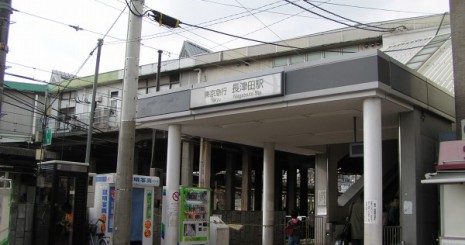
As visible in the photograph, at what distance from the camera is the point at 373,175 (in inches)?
438

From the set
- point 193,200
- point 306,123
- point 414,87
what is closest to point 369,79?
point 414,87

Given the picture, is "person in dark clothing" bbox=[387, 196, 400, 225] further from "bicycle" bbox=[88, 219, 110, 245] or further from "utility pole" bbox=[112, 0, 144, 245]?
"bicycle" bbox=[88, 219, 110, 245]

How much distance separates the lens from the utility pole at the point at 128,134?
35.6ft

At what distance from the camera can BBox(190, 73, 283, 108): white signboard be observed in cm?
1274

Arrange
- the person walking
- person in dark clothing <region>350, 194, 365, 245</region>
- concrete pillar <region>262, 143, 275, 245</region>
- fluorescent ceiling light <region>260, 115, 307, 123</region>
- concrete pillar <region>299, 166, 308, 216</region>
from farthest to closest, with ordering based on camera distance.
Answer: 1. concrete pillar <region>299, 166, 308, 216</region>
2. concrete pillar <region>262, 143, 275, 245</region>
3. the person walking
4. person in dark clothing <region>350, 194, 365, 245</region>
5. fluorescent ceiling light <region>260, 115, 307, 123</region>

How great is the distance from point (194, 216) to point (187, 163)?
539 inches

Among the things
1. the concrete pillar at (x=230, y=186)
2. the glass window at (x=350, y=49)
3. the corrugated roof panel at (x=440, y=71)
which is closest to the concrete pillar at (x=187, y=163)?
the concrete pillar at (x=230, y=186)

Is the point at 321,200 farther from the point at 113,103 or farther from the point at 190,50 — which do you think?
the point at 113,103

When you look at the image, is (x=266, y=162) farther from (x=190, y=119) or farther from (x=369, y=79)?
(x=369, y=79)

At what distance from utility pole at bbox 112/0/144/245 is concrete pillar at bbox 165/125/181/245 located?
Result: 12.5ft

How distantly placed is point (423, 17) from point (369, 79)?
14457 millimetres

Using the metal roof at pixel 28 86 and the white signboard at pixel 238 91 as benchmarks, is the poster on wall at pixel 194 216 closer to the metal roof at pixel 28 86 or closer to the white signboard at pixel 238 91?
the white signboard at pixel 238 91

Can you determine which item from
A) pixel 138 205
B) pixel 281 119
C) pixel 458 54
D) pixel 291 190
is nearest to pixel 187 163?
pixel 138 205

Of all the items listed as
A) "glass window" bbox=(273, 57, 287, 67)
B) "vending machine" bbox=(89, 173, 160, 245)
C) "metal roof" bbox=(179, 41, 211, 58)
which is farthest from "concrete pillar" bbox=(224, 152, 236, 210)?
"vending machine" bbox=(89, 173, 160, 245)
